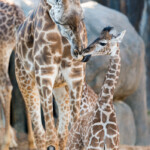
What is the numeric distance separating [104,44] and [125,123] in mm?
2446

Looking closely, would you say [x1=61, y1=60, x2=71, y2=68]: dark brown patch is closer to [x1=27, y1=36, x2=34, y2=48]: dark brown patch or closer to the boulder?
[x1=27, y1=36, x2=34, y2=48]: dark brown patch

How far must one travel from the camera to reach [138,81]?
4.58 metres

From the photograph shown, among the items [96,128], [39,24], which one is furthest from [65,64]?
[96,128]

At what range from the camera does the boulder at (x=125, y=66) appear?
13.1 feet

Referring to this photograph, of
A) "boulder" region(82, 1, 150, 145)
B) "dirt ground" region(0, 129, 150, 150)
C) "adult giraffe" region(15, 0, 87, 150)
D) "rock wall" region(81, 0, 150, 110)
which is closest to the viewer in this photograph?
"adult giraffe" region(15, 0, 87, 150)

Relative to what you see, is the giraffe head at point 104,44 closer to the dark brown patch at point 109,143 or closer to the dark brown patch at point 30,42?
the dark brown patch at point 109,143

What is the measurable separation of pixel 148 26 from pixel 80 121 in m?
4.61

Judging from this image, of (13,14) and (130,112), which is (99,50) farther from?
(130,112)

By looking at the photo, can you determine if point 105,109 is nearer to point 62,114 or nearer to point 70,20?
point 70,20

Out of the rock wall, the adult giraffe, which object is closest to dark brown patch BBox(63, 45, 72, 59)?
the adult giraffe

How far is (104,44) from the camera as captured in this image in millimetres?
2107

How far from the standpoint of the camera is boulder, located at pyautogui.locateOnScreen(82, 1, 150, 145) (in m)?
3.98

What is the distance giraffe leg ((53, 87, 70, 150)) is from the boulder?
0.99 meters

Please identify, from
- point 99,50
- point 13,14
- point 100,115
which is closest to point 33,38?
point 99,50
